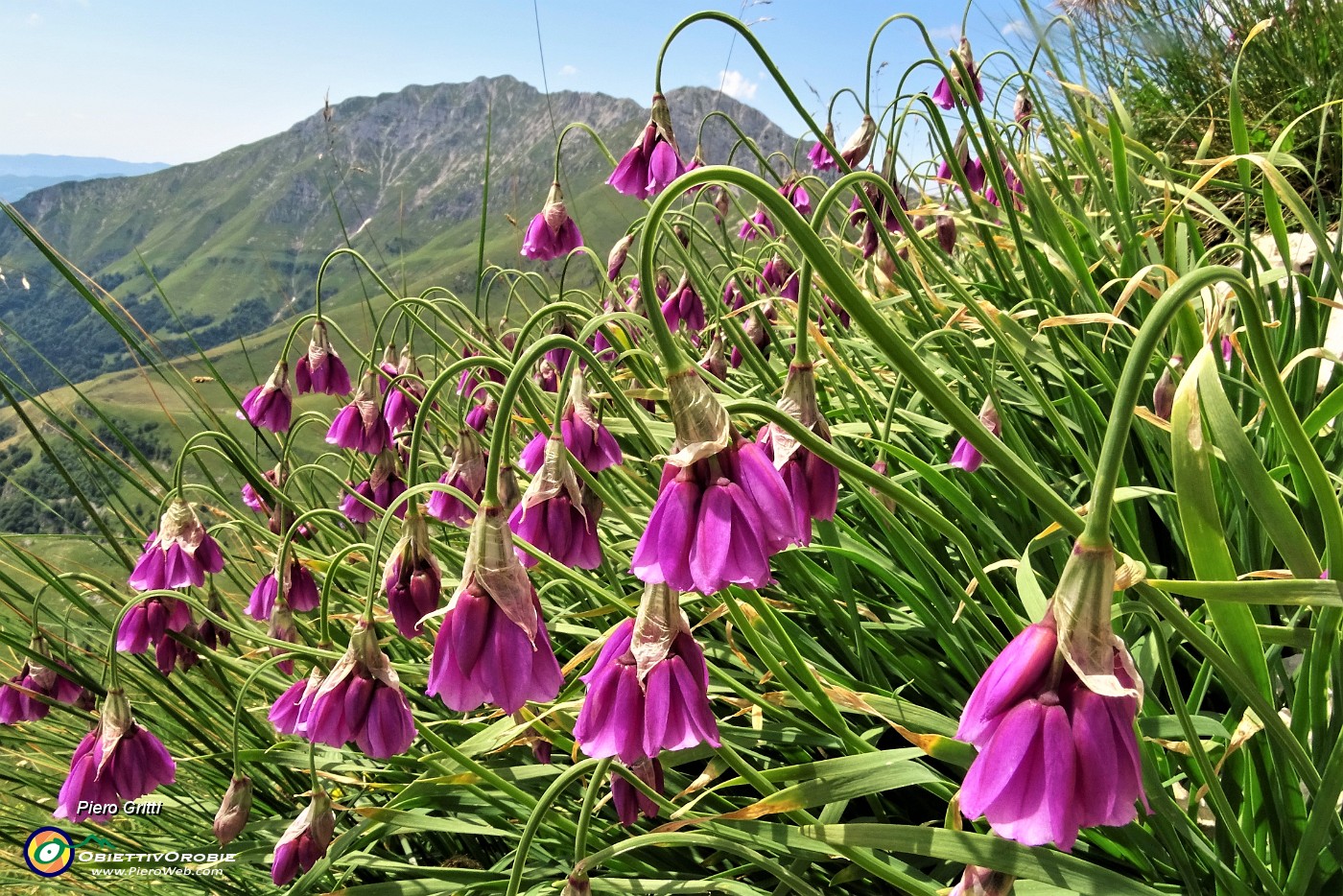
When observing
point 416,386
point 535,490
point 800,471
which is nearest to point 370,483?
point 416,386

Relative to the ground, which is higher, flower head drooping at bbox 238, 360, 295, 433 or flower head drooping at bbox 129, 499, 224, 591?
flower head drooping at bbox 238, 360, 295, 433

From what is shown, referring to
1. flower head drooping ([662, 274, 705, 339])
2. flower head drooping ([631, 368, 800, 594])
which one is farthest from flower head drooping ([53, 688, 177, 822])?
flower head drooping ([662, 274, 705, 339])

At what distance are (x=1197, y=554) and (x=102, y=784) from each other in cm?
237

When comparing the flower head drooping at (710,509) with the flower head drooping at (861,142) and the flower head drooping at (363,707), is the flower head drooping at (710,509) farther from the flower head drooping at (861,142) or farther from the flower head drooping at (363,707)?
the flower head drooping at (861,142)

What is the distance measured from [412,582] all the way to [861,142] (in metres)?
2.09

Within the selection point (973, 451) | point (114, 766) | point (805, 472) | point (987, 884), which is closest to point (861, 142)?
point (973, 451)

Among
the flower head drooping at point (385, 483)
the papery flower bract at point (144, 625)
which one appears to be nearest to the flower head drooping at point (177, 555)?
the papery flower bract at point (144, 625)

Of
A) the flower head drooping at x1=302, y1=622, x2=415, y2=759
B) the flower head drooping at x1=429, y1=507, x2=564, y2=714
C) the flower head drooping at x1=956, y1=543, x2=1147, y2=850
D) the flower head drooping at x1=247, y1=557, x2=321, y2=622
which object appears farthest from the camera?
the flower head drooping at x1=247, y1=557, x2=321, y2=622

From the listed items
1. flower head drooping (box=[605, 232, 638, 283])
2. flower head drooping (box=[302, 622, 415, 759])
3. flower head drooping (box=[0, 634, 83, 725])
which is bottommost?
flower head drooping (box=[0, 634, 83, 725])

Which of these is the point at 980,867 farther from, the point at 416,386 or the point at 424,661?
the point at 416,386

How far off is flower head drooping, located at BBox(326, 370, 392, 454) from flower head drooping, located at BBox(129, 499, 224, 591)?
0.54m

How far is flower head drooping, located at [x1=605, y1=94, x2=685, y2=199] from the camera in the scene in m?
2.49

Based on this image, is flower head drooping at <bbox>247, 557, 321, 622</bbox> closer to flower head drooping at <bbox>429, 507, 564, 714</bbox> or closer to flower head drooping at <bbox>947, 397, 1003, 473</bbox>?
flower head drooping at <bbox>429, 507, 564, 714</bbox>

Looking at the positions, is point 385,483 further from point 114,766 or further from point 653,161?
point 653,161
